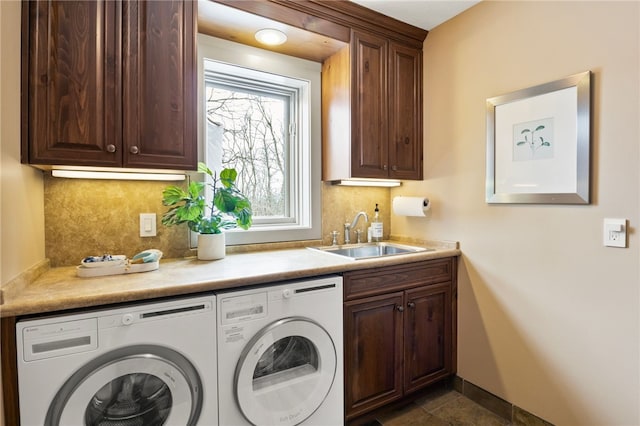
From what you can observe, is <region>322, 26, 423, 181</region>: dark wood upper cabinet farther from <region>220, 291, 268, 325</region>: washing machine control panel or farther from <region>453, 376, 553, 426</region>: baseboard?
<region>453, 376, 553, 426</region>: baseboard

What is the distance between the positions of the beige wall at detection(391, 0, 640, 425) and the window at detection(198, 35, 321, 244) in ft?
2.90

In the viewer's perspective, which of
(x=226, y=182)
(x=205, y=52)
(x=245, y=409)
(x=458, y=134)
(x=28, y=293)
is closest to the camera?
(x=28, y=293)

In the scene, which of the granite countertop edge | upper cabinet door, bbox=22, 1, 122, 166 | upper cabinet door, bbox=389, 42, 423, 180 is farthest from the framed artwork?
upper cabinet door, bbox=22, 1, 122, 166

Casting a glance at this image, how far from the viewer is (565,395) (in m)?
1.68

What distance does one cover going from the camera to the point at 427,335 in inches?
82.5

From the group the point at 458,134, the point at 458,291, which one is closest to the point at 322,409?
the point at 458,291

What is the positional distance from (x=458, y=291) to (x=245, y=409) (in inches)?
61.2

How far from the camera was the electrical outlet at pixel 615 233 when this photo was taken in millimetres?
1469

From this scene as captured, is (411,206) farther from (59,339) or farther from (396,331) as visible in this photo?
(59,339)

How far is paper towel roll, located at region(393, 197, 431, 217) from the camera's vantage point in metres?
2.30

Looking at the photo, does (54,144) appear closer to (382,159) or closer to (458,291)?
(382,159)

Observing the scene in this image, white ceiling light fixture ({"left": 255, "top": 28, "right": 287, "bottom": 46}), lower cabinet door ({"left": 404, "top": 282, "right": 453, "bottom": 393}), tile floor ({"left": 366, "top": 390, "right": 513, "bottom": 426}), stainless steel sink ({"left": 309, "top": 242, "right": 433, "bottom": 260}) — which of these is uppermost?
white ceiling light fixture ({"left": 255, "top": 28, "right": 287, "bottom": 46})

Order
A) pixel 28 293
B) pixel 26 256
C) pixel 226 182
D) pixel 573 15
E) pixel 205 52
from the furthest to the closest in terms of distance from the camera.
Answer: pixel 205 52 → pixel 226 182 → pixel 573 15 → pixel 26 256 → pixel 28 293

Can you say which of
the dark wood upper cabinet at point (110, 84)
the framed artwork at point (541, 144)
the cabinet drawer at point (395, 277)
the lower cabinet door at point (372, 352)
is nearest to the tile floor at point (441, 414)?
the lower cabinet door at point (372, 352)
